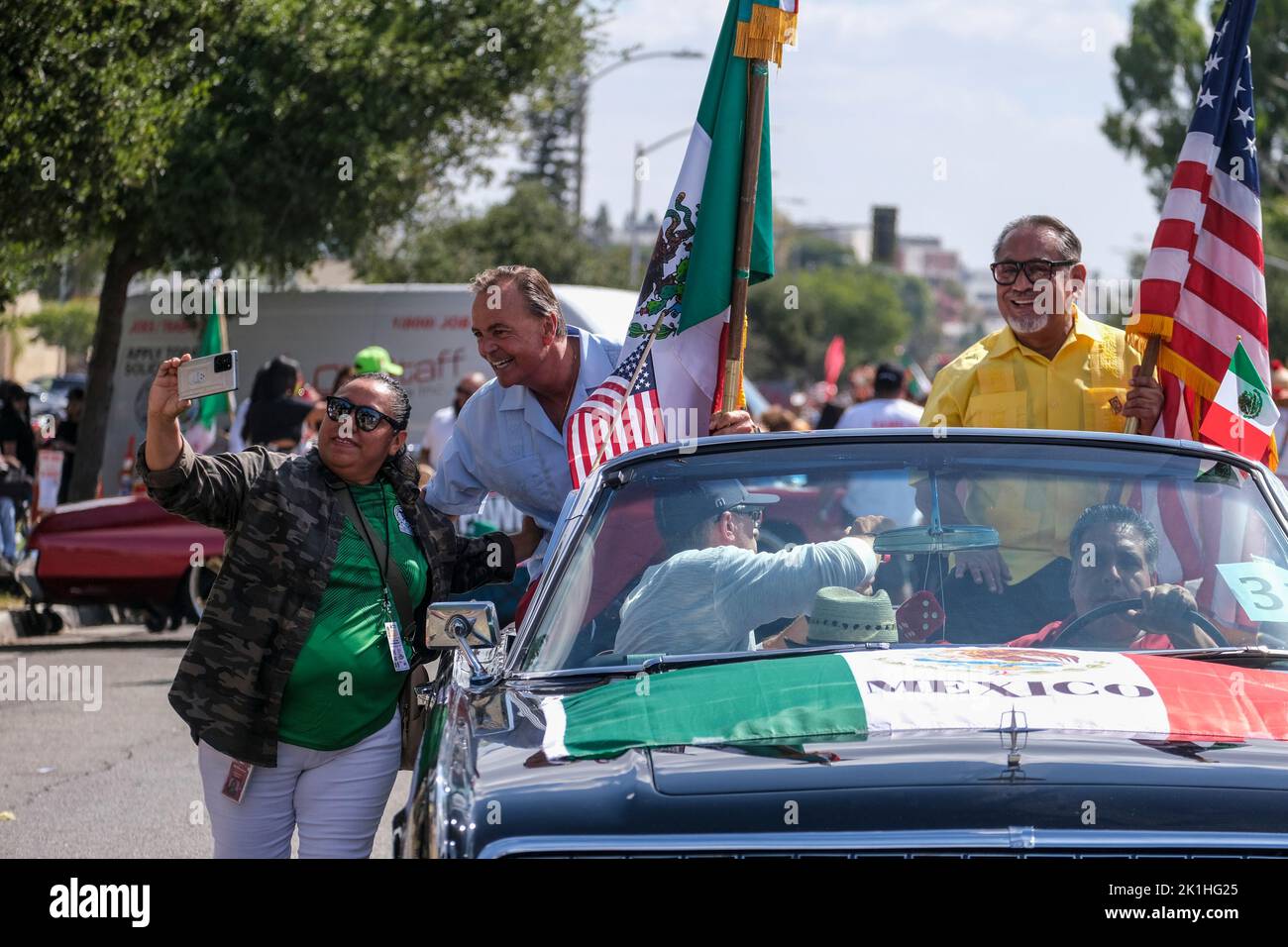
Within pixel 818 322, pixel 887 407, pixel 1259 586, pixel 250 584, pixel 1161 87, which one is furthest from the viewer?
pixel 818 322

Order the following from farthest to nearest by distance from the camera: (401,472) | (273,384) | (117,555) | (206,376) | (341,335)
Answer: (341,335) < (117,555) < (273,384) < (401,472) < (206,376)

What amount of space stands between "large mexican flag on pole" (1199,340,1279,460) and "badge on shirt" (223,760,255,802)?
3.37 meters

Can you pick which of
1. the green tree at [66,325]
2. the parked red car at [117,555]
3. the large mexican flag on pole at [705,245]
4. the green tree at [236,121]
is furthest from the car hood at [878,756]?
the green tree at [66,325]

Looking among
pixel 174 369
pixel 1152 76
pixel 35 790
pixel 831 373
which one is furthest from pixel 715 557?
pixel 1152 76

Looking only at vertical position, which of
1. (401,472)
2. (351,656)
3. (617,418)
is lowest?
(351,656)

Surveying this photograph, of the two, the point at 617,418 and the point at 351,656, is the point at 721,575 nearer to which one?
the point at 351,656

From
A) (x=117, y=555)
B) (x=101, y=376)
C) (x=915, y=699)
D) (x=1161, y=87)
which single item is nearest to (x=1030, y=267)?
(x=915, y=699)

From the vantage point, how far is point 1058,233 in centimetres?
546

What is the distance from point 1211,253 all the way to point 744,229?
64.9 inches

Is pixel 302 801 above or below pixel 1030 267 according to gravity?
below

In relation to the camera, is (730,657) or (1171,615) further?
(1171,615)

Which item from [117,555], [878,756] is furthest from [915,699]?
[117,555]

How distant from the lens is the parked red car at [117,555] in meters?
13.2

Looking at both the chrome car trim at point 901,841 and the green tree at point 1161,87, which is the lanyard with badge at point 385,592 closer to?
the chrome car trim at point 901,841
